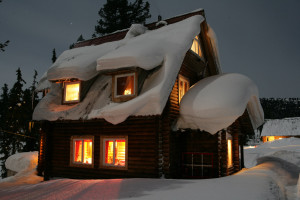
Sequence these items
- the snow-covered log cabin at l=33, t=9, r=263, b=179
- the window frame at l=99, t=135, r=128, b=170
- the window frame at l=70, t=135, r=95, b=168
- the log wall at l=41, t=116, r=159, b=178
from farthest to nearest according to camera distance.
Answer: the window frame at l=70, t=135, r=95, b=168 < the window frame at l=99, t=135, r=128, b=170 < the log wall at l=41, t=116, r=159, b=178 < the snow-covered log cabin at l=33, t=9, r=263, b=179

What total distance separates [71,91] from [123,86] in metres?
3.68

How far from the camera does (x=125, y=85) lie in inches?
473

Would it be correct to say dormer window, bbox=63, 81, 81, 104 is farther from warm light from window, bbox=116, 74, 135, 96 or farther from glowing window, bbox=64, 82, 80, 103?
warm light from window, bbox=116, 74, 135, 96

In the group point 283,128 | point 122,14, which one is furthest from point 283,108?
point 122,14

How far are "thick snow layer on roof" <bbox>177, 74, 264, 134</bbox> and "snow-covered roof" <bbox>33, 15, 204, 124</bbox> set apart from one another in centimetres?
159

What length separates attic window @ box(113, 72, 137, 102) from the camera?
459 inches

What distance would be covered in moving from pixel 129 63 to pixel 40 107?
20.1 feet

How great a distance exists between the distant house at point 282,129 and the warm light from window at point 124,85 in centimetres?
4829

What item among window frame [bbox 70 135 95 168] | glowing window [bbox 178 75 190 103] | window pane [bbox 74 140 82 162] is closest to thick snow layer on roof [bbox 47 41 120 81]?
window frame [bbox 70 135 95 168]

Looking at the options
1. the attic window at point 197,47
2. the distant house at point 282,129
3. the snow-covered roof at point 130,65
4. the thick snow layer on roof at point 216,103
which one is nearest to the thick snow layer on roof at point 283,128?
the distant house at point 282,129

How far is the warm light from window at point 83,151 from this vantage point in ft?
43.4

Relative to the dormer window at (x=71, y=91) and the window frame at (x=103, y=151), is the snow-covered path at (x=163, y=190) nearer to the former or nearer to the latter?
the window frame at (x=103, y=151)

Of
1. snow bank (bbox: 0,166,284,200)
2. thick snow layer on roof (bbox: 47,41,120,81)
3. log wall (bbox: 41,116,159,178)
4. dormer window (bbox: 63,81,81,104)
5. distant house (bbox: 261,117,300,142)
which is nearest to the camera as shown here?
snow bank (bbox: 0,166,284,200)

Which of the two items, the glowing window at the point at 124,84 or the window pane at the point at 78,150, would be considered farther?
the window pane at the point at 78,150
